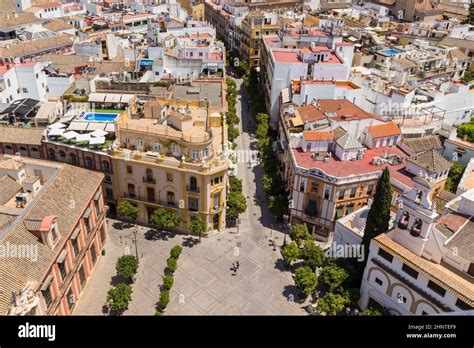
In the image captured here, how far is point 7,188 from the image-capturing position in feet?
168

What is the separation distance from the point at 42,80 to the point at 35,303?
5631 centimetres

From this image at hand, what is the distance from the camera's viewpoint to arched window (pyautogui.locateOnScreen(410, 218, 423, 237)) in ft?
135

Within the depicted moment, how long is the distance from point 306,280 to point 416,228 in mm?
→ 13728

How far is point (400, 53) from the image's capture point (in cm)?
9256

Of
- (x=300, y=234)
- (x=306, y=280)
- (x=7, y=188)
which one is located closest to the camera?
(x=306, y=280)

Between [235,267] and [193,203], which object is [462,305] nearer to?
[235,267]

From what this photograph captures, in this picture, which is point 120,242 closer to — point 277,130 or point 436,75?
point 277,130

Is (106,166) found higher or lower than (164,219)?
higher

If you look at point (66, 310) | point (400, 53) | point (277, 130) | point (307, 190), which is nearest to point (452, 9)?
point (400, 53)

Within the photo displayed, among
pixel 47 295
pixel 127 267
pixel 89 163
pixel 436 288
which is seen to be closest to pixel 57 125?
pixel 89 163

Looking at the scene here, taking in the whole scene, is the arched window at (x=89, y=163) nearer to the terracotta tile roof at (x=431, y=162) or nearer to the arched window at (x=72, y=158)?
the arched window at (x=72, y=158)

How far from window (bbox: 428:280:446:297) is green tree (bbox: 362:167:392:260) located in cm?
833

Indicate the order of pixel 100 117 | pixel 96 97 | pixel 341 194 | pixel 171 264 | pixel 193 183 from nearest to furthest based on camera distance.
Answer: pixel 171 264, pixel 341 194, pixel 193 183, pixel 100 117, pixel 96 97

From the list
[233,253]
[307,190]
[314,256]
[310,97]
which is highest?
[310,97]
